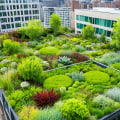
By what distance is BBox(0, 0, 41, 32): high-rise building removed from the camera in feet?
147

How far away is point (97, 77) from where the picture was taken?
1077 centimetres

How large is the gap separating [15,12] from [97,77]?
141 ft

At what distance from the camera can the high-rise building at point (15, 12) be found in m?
44.9

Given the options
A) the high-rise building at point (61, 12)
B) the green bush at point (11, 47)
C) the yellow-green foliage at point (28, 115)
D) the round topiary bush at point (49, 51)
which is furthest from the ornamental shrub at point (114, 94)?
the high-rise building at point (61, 12)

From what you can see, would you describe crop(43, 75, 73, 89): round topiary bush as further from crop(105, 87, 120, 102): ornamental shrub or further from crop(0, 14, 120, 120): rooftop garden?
crop(105, 87, 120, 102): ornamental shrub

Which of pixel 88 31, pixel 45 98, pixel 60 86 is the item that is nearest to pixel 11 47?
pixel 60 86

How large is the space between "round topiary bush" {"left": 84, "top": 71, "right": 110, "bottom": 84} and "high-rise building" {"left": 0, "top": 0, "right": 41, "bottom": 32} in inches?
1570

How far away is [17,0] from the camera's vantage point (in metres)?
→ 47.1

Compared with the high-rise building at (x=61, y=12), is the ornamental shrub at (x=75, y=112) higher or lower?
lower

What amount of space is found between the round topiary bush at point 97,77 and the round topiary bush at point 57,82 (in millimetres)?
1327

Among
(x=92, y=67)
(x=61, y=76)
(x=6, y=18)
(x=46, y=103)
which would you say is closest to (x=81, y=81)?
(x=61, y=76)

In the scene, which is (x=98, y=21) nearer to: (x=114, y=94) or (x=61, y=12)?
(x=114, y=94)

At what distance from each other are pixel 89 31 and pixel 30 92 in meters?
15.6

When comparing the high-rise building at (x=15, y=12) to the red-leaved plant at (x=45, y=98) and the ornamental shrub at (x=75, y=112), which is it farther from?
the ornamental shrub at (x=75, y=112)
